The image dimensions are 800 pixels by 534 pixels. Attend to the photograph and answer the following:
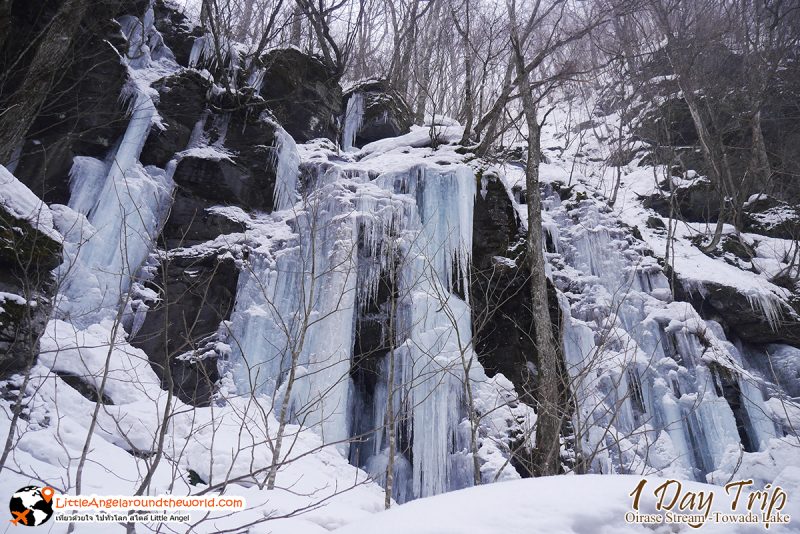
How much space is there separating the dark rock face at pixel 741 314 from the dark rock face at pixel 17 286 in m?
9.33

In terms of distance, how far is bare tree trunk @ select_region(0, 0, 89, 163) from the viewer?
187 inches

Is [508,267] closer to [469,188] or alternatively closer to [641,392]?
[469,188]

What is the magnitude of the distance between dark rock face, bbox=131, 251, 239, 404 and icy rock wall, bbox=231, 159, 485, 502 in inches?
15.9

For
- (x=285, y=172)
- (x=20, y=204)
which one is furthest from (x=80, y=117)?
(x=20, y=204)

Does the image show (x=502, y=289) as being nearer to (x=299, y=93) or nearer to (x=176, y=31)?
(x=299, y=93)

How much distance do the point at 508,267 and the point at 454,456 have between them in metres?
2.95

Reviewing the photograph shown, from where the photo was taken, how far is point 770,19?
38.2 feet

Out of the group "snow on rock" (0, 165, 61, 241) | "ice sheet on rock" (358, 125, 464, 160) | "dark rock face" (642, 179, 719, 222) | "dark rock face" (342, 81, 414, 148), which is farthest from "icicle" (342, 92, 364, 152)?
"dark rock face" (642, 179, 719, 222)

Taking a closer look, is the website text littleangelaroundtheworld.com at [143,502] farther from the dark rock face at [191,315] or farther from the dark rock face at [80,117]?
the dark rock face at [80,117]

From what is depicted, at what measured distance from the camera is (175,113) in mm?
8031

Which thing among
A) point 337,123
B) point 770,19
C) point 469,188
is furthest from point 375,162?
point 770,19

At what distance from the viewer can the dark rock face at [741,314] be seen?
8.02 meters

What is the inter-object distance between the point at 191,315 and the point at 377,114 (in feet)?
20.4

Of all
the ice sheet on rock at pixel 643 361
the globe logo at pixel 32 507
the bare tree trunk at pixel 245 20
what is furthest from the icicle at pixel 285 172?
the globe logo at pixel 32 507
